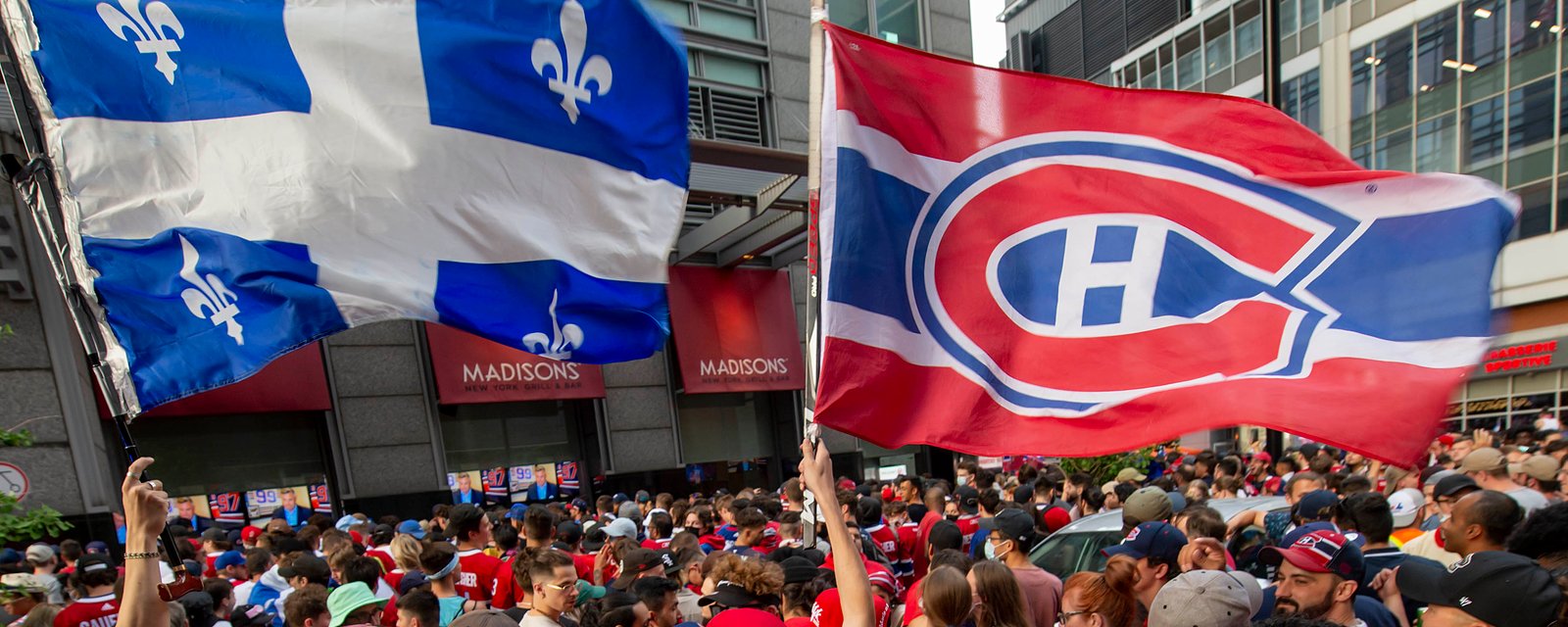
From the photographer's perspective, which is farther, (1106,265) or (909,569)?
(909,569)

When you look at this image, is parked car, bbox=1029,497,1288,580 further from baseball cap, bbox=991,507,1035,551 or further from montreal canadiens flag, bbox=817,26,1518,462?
montreal canadiens flag, bbox=817,26,1518,462

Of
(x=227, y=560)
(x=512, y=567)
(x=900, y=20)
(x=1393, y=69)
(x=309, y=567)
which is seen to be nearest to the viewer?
(x=512, y=567)

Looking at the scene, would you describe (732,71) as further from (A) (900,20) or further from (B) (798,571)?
(B) (798,571)

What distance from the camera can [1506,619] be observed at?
9.00 ft

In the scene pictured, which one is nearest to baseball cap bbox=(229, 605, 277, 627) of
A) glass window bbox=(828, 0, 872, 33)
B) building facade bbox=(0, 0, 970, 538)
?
building facade bbox=(0, 0, 970, 538)

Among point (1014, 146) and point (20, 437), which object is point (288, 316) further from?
point (1014, 146)

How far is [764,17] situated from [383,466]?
11318 mm

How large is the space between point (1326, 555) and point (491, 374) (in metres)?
15.1

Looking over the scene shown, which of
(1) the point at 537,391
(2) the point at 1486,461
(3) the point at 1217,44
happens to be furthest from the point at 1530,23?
(1) the point at 537,391

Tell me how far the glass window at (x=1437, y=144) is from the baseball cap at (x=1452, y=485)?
24.3 metres

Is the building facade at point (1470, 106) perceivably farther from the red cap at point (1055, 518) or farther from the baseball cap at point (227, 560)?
the baseball cap at point (227, 560)

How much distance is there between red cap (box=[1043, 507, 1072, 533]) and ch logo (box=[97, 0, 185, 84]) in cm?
709

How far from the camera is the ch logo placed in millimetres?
3611

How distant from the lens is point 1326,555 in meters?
3.82
